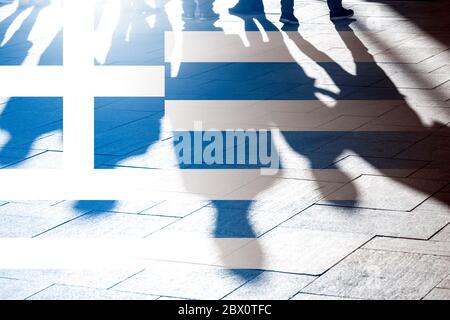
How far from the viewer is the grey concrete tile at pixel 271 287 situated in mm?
4031

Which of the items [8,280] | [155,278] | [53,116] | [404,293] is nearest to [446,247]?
[404,293]

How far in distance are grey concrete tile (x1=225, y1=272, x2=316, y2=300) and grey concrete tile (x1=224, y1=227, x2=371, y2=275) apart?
0.27 feet

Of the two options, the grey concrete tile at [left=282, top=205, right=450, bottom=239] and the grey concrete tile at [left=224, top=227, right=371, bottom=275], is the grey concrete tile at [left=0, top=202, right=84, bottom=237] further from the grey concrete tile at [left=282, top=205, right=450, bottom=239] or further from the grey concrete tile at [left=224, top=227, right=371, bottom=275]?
the grey concrete tile at [left=282, top=205, right=450, bottom=239]

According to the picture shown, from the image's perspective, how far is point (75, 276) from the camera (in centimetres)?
435

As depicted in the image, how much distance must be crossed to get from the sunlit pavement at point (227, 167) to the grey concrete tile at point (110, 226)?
15 millimetres

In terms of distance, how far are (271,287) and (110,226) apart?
3.89 feet

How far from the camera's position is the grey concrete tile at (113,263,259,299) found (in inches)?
162

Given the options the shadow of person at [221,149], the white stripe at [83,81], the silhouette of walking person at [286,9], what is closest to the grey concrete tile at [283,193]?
the shadow of person at [221,149]

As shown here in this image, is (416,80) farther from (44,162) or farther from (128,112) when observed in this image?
(44,162)

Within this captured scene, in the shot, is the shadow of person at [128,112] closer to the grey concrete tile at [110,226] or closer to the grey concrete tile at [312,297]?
the grey concrete tile at [110,226]

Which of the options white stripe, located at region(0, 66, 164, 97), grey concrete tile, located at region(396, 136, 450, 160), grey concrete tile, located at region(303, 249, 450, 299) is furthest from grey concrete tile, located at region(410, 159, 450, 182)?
white stripe, located at region(0, 66, 164, 97)

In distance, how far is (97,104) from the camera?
7.88 m

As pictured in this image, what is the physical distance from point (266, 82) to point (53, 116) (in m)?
1.93

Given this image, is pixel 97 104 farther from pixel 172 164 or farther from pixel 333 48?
pixel 333 48
